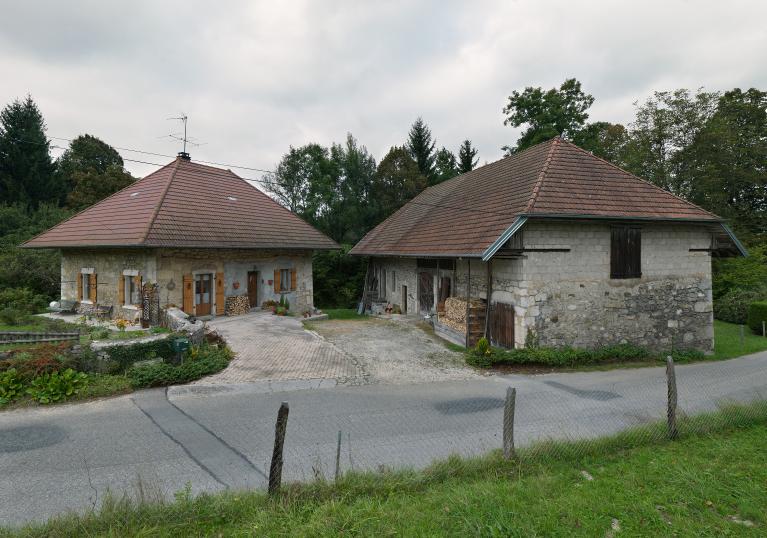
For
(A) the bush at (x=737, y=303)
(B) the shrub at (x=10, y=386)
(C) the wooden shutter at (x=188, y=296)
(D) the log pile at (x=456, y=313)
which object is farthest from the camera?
(A) the bush at (x=737, y=303)

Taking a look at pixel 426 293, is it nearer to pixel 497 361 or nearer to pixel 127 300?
pixel 497 361

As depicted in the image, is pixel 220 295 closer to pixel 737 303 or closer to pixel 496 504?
pixel 496 504

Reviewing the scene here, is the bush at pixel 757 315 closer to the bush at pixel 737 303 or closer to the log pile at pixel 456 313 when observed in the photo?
the bush at pixel 737 303

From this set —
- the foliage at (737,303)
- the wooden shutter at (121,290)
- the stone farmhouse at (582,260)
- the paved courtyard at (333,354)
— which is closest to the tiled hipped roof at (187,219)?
the wooden shutter at (121,290)

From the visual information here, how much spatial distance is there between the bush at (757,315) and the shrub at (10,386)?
25.6 meters

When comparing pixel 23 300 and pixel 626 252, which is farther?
pixel 23 300

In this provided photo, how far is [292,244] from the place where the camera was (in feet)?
64.0

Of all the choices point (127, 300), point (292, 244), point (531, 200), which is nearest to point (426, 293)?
point (292, 244)

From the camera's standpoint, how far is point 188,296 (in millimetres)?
16125

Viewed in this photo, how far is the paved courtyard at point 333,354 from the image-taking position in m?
10.4

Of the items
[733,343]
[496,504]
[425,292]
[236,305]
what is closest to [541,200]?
[425,292]

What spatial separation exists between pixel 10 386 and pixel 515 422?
9.56 m

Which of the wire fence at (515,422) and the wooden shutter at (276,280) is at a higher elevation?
the wooden shutter at (276,280)

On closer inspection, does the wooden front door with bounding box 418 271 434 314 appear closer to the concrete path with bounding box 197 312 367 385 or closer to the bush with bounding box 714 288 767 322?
the concrete path with bounding box 197 312 367 385
